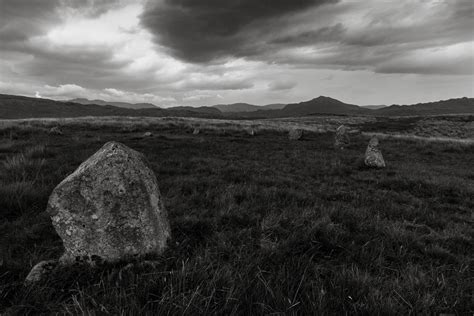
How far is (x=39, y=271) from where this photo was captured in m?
2.72

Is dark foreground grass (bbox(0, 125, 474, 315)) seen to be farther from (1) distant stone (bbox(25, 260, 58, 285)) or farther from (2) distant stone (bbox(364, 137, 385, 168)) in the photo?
(2) distant stone (bbox(364, 137, 385, 168))

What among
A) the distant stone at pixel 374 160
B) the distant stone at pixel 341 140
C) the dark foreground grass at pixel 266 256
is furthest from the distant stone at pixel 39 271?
the distant stone at pixel 341 140

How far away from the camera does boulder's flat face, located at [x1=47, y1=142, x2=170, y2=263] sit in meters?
3.11

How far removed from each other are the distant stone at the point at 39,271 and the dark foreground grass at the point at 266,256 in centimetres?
8

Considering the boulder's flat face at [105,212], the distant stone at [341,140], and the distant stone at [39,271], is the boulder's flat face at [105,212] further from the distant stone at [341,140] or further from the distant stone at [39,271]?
the distant stone at [341,140]

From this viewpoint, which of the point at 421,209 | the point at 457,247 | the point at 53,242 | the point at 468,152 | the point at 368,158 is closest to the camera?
the point at 53,242

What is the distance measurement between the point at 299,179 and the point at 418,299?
23.2 feet

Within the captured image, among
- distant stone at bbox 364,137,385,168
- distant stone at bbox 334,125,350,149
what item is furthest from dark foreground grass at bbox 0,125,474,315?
distant stone at bbox 334,125,350,149

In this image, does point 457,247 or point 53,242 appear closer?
point 53,242

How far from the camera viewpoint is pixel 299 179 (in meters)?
9.54

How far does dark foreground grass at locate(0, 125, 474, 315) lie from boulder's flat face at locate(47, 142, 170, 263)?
0.25m

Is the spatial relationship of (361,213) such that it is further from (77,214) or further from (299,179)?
(77,214)

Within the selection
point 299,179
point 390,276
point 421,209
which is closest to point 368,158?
point 299,179

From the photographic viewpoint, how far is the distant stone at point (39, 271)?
2603 mm
